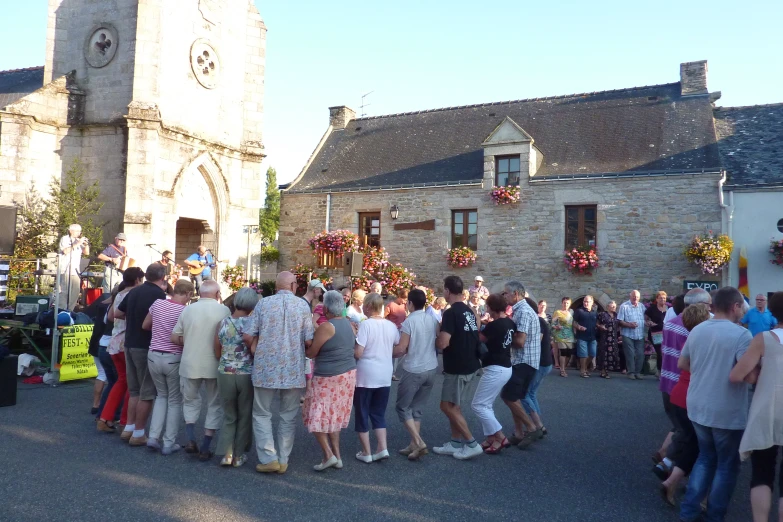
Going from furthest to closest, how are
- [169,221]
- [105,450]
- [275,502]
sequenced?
[169,221] → [105,450] → [275,502]

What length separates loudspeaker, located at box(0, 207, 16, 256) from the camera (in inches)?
425

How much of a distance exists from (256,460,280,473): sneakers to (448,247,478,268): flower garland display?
11892 mm

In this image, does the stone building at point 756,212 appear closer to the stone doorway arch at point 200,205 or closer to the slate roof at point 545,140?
the slate roof at point 545,140

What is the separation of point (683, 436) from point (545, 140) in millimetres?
13627

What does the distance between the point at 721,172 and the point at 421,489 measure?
40.9ft

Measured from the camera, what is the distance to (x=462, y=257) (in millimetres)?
16578

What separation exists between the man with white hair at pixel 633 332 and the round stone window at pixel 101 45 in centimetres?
1303

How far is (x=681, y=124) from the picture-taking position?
16.0 meters

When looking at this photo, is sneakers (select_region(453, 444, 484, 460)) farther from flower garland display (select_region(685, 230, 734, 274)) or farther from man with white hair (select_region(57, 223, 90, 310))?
flower garland display (select_region(685, 230, 734, 274))

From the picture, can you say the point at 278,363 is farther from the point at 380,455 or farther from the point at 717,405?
the point at 717,405

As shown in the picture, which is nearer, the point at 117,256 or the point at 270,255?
the point at 117,256

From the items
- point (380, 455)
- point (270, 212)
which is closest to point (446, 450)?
point (380, 455)

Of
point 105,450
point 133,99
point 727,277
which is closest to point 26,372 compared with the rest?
point 105,450

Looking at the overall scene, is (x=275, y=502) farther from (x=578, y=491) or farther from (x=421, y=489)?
(x=578, y=491)
